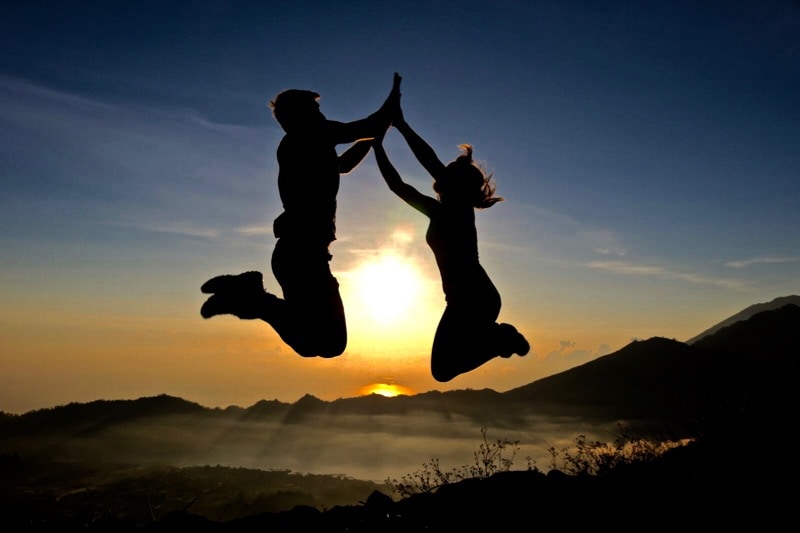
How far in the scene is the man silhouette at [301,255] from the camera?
18.0 feet

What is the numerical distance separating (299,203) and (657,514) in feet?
16.6

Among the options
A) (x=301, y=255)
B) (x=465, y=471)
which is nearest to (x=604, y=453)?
(x=465, y=471)

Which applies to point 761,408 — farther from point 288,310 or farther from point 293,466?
point 293,466

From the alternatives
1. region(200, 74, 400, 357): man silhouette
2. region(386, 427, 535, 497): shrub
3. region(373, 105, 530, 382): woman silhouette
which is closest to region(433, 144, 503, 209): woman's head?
region(373, 105, 530, 382): woman silhouette

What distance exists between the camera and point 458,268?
615 centimetres

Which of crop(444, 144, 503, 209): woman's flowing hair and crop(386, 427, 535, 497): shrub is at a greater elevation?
crop(444, 144, 503, 209): woman's flowing hair

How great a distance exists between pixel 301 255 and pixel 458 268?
1.91m

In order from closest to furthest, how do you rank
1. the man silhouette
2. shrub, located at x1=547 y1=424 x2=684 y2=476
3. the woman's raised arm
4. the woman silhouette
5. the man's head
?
the man silhouette → the man's head → the woman silhouette → the woman's raised arm → shrub, located at x1=547 y1=424 x2=684 y2=476

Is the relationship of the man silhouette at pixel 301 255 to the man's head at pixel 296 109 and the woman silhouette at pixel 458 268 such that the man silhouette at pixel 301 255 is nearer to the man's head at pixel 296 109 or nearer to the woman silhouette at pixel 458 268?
the man's head at pixel 296 109

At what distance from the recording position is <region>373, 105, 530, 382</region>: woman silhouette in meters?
5.99

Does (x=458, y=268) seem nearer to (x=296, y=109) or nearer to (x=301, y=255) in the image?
(x=301, y=255)

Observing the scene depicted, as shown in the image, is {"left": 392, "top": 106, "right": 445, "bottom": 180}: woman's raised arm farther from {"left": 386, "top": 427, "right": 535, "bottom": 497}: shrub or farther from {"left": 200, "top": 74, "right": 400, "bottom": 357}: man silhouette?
{"left": 386, "top": 427, "right": 535, "bottom": 497}: shrub

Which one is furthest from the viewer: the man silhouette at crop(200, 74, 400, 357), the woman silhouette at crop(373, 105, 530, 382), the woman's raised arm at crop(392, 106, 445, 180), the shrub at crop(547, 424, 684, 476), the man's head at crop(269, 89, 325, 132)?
the shrub at crop(547, 424, 684, 476)

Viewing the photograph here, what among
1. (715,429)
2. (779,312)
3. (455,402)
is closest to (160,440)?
(455,402)
